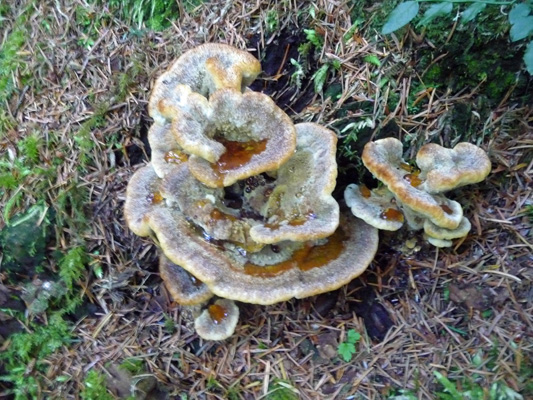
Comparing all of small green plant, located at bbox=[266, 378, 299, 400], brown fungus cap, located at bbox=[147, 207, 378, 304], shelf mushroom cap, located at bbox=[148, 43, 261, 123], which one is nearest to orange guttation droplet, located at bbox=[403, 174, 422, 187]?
brown fungus cap, located at bbox=[147, 207, 378, 304]

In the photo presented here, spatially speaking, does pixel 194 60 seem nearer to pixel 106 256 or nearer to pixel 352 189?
pixel 352 189

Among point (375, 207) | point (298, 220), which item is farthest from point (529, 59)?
point (298, 220)

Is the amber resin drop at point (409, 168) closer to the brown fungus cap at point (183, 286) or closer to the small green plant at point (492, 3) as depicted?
the small green plant at point (492, 3)

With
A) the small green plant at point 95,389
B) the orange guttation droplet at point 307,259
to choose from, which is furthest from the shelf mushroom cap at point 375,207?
the small green plant at point 95,389

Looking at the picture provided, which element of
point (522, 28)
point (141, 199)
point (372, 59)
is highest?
point (522, 28)

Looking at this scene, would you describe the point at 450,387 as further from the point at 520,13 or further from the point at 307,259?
the point at 520,13
